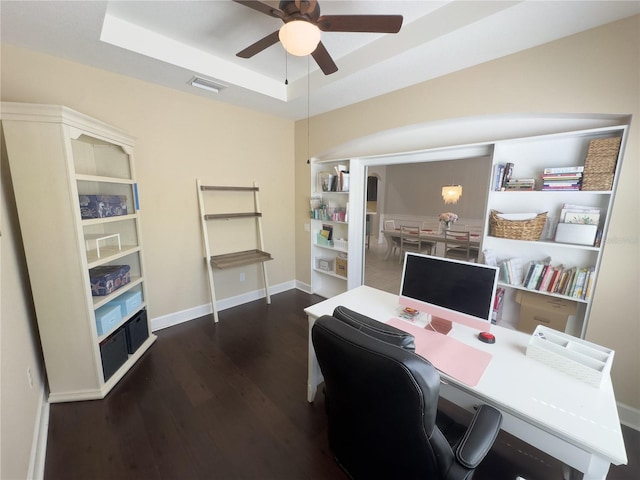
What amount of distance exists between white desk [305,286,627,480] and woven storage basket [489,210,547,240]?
933 millimetres

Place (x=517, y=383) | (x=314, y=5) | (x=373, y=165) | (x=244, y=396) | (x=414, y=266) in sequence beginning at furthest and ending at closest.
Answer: (x=373, y=165) < (x=244, y=396) < (x=414, y=266) < (x=314, y=5) < (x=517, y=383)

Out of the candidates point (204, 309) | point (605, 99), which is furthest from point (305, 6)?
point (204, 309)

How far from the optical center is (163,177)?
2.81 metres

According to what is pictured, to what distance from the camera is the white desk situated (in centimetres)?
89

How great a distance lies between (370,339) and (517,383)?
83 cm

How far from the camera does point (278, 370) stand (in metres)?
2.32

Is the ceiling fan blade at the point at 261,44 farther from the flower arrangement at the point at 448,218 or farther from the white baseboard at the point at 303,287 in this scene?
the white baseboard at the point at 303,287

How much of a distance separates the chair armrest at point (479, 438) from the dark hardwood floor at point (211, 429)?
781mm

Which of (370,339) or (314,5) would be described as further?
(314,5)

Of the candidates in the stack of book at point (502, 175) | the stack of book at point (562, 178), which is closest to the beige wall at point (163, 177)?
the stack of book at point (502, 175)

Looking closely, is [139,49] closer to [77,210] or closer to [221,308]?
[77,210]

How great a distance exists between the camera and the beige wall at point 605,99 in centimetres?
164

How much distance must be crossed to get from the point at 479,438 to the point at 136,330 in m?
2.76

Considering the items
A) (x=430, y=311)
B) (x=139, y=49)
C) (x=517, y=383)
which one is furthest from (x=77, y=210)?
(x=517, y=383)
